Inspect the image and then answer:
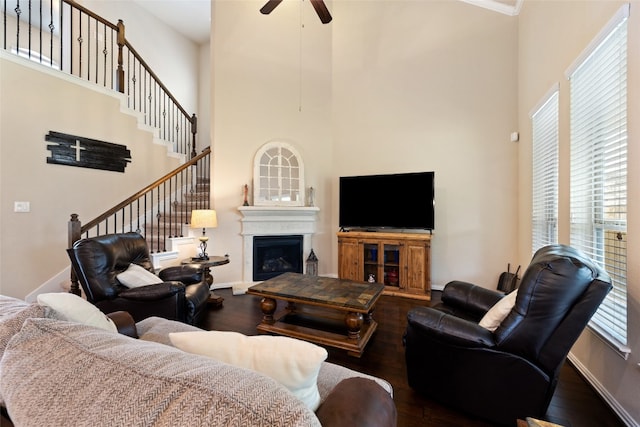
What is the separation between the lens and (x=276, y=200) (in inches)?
179

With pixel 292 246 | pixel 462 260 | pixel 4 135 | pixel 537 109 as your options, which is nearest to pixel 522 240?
pixel 462 260

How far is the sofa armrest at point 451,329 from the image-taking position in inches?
60.2

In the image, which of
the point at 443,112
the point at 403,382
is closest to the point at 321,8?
the point at 443,112

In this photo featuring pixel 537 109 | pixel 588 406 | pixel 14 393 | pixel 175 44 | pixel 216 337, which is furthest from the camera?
pixel 175 44

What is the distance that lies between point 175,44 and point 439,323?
25.5 ft

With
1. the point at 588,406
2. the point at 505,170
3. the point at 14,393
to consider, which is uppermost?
the point at 505,170

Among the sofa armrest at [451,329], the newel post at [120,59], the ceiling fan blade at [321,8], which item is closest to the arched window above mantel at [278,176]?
the ceiling fan blade at [321,8]

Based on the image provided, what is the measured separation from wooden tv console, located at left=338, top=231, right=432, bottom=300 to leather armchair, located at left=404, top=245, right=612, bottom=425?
2.20 meters

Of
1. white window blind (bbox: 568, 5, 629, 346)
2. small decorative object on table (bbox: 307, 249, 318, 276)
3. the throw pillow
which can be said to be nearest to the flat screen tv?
small decorative object on table (bbox: 307, 249, 318, 276)

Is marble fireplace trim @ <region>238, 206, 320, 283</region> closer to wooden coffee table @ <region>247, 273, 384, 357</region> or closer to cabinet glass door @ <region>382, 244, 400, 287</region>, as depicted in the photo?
cabinet glass door @ <region>382, 244, 400, 287</region>

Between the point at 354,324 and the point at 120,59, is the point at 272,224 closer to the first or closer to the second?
the point at 354,324

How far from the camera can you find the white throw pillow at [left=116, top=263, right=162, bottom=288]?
242 cm

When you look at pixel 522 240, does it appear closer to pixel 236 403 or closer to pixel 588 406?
pixel 588 406

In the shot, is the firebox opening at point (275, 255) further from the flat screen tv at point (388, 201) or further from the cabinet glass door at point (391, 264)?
the cabinet glass door at point (391, 264)
